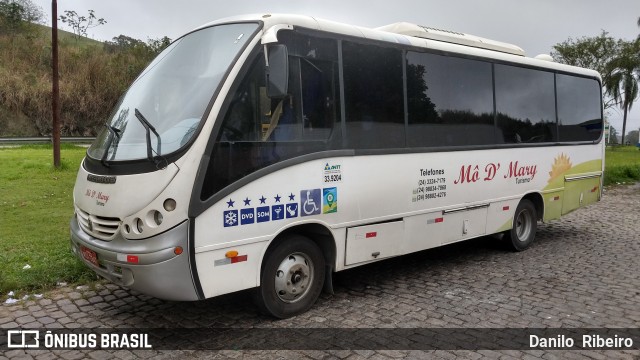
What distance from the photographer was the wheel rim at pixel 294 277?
4.98 m

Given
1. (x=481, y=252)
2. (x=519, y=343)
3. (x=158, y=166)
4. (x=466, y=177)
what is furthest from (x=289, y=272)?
(x=481, y=252)

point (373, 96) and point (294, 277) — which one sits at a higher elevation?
point (373, 96)

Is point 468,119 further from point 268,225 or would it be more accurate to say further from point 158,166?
point 158,166

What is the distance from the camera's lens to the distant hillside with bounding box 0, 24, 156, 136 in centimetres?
3425

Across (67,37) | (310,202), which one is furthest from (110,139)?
(67,37)

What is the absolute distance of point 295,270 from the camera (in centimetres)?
509

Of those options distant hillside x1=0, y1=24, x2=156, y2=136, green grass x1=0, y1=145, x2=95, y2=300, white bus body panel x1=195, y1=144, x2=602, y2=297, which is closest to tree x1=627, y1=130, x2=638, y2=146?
distant hillside x1=0, y1=24, x2=156, y2=136

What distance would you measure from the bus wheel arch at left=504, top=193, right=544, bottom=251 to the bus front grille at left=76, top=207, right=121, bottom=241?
5.96m

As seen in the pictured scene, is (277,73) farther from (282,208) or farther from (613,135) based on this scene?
(613,135)

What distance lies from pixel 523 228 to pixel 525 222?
4.1 inches

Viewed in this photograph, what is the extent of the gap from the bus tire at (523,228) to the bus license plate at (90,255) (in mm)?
6031

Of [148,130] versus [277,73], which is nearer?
[148,130]

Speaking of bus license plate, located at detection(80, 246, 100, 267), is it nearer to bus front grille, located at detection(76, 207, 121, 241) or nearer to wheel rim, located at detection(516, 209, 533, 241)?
bus front grille, located at detection(76, 207, 121, 241)

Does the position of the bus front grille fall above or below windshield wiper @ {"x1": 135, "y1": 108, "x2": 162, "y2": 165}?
below
